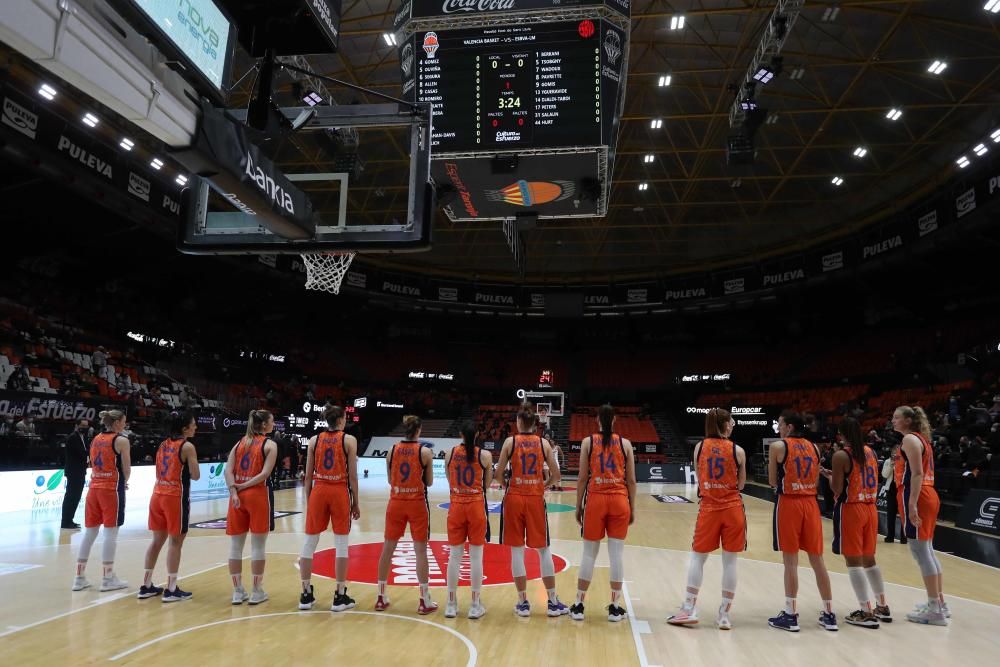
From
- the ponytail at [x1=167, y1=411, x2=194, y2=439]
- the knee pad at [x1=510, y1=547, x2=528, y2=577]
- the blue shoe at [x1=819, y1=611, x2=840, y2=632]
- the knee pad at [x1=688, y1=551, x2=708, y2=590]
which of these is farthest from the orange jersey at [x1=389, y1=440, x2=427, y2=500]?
the blue shoe at [x1=819, y1=611, x2=840, y2=632]

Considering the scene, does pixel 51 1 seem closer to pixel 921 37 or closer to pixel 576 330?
pixel 921 37

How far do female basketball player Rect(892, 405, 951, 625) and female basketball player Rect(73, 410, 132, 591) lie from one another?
24.4 feet

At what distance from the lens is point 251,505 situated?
6031 mm

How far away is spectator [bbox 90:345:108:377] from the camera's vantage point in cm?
1961

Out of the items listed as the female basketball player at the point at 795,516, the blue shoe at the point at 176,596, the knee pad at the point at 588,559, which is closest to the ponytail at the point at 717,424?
the female basketball player at the point at 795,516

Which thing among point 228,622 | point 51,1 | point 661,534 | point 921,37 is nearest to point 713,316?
point 921,37

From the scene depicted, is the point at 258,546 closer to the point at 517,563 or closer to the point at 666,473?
the point at 517,563

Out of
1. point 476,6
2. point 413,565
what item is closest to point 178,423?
point 413,565

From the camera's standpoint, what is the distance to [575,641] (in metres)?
5.06

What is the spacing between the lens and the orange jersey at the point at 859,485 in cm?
582

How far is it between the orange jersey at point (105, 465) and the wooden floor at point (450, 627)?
1.04m

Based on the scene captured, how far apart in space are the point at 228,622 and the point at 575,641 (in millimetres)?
2857

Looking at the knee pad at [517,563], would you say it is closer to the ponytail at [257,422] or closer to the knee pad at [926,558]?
the ponytail at [257,422]

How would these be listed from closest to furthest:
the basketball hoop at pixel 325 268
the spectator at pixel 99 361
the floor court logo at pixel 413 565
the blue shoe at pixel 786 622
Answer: the blue shoe at pixel 786 622
the floor court logo at pixel 413 565
the basketball hoop at pixel 325 268
the spectator at pixel 99 361
